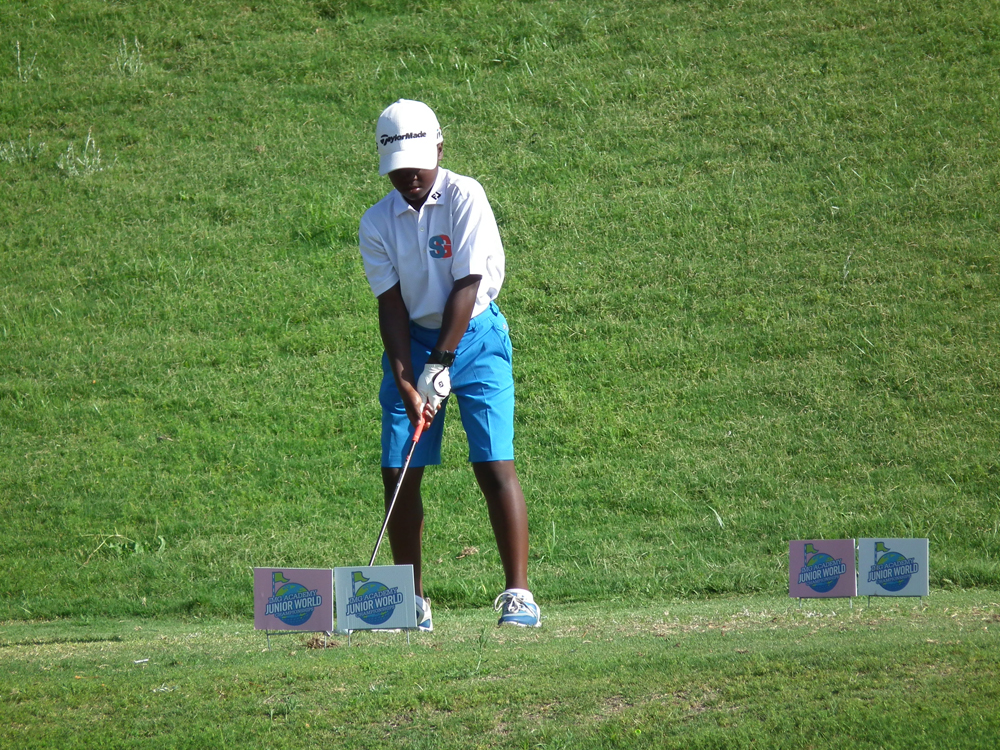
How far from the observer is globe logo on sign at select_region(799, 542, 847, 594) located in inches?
169

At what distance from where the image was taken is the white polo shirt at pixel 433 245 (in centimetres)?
440

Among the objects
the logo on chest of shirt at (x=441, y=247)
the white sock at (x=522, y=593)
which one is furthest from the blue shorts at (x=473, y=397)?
the white sock at (x=522, y=593)

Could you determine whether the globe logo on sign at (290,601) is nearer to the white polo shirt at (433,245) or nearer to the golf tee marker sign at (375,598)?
the golf tee marker sign at (375,598)

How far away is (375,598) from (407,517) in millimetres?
736

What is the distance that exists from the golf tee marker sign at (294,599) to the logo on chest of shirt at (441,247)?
143cm

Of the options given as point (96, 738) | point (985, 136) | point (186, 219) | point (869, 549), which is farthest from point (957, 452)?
point (186, 219)

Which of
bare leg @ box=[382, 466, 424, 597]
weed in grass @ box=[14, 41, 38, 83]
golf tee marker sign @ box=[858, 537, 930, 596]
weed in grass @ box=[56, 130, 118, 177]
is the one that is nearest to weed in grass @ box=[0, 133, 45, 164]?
weed in grass @ box=[56, 130, 118, 177]

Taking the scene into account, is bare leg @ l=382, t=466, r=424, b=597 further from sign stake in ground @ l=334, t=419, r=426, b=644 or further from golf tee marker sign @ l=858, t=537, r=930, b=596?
golf tee marker sign @ l=858, t=537, r=930, b=596

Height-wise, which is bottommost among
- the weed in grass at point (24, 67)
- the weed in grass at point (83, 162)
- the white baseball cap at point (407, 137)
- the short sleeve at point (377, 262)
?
the short sleeve at point (377, 262)

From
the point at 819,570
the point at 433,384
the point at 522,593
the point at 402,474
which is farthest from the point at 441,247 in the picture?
the point at 819,570

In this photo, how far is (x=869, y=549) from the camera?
14.2 feet

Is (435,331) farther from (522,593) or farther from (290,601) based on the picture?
(290,601)

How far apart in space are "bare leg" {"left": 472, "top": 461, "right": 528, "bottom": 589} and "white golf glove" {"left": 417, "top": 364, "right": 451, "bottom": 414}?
0.33 metres

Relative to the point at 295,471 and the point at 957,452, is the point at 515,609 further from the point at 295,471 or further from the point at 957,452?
the point at 957,452
